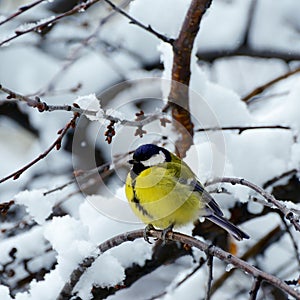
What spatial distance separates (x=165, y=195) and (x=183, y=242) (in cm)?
37

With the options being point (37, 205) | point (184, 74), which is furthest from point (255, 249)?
point (37, 205)

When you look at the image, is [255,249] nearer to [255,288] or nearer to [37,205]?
[37,205]

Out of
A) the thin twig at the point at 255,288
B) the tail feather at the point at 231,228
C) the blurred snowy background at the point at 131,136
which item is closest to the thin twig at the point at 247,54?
the blurred snowy background at the point at 131,136

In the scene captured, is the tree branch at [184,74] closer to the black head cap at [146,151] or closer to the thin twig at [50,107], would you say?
the black head cap at [146,151]

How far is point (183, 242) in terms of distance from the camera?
137 centimetres

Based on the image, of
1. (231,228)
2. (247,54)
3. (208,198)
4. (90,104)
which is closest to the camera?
(90,104)

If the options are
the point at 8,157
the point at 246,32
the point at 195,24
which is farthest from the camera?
the point at 8,157

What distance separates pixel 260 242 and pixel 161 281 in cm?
70

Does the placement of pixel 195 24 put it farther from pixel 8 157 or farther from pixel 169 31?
pixel 8 157

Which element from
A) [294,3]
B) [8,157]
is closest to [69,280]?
[294,3]

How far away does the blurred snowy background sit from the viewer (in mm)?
1893

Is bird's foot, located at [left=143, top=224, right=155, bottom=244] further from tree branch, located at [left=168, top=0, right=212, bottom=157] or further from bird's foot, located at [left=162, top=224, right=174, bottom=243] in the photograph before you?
tree branch, located at [left=168, top=0, right=212, bottom=157]

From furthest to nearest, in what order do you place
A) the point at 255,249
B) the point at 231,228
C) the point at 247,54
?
the point at 247,54
the point at 255,249
the point at 231,228

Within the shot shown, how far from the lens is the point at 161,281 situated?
2.84 m
